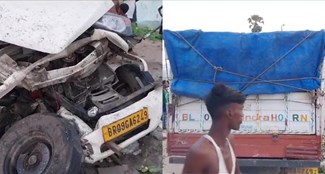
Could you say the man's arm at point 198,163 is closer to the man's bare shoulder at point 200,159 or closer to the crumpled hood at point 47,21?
the man's bare shoulder at point 200,159

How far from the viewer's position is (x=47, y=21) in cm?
416

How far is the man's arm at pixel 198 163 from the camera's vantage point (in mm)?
2242

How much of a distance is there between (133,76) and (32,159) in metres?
1.25

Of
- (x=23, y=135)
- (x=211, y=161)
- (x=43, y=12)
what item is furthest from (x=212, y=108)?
(x=43, y=12)

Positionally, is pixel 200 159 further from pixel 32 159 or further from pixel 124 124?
pixel 32 159

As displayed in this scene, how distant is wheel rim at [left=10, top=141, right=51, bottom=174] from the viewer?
12.5 ft

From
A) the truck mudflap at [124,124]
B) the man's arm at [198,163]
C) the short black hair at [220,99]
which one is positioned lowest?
the truck mudflap at [124,124]

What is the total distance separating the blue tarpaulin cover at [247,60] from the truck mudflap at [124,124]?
0.55 metres

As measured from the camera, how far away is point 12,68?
4012 mm

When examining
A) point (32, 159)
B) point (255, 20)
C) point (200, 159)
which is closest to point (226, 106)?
point (200, 159)

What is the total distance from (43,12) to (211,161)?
2515 mm

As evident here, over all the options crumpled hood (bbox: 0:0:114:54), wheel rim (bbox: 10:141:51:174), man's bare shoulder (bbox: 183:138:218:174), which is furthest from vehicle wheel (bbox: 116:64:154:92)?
man's bare shoulder (bbox: 183:138:218:174)

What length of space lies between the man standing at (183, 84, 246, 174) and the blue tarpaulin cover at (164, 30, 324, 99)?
90.2 inches

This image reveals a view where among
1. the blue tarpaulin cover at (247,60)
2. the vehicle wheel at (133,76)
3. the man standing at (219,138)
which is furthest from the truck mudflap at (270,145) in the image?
the man standing at (219,138)
